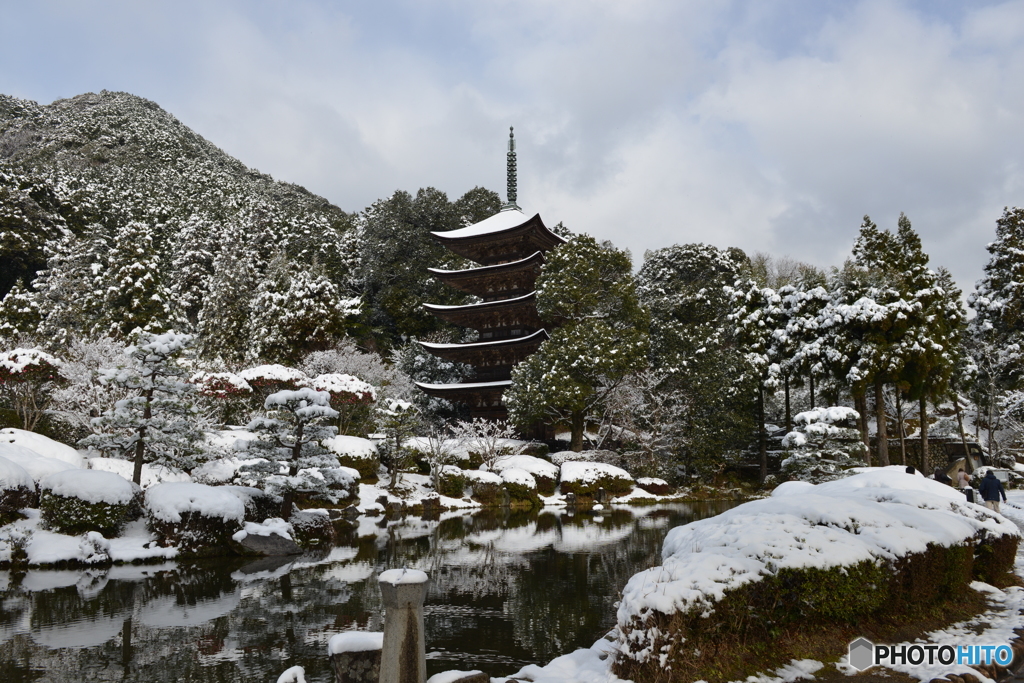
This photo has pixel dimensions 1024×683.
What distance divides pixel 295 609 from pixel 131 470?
10.8m

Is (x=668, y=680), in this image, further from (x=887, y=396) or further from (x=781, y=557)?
(x=887, y=396)

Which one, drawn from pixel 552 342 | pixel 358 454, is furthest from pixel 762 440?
pixel 358 454

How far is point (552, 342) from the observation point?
1080 inches

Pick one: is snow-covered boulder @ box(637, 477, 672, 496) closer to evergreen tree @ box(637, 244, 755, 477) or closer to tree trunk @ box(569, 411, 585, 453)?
evergreen tree @ box(637, 244, 755, 477)

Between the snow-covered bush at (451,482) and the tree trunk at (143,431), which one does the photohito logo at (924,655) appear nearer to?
the tree trunk at (143,431)

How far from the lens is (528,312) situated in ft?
103

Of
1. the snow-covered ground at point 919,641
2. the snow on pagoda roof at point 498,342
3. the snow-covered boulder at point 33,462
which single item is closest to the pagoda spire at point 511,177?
the snow on pagoda roof at point 498,342

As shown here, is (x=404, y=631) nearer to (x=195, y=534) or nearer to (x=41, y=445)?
(x=195, y=534)

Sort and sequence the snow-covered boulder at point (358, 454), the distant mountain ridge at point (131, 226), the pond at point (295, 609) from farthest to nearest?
the distant mountain ridge at point (131, 226) < the snow-covered boulder at point (358, 454) < the pond at point (295, 609)

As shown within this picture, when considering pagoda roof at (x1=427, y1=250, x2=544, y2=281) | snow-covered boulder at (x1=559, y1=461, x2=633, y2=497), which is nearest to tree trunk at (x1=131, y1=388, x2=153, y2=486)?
snow-covered boulder at (x1=559, y1=461, x2=633, y2=497)

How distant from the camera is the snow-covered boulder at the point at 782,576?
15.1 feet

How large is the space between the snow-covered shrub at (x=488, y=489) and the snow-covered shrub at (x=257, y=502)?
30.6ft

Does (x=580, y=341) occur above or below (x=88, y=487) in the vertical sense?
above

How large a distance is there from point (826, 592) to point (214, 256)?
44141 millimetres
